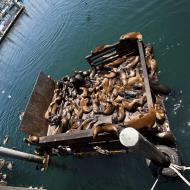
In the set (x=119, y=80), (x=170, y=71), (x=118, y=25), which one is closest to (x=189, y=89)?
(x=170, y=71)

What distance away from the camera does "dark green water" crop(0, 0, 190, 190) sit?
1388 centimetres

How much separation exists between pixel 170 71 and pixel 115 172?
6.21 m

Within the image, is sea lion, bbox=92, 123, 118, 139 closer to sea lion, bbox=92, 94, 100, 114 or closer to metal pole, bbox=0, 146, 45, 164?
sea lion, bbox=92, 94, 100, 114

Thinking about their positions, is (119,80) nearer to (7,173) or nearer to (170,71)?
(170,71)

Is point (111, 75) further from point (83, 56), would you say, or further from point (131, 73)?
point (83, 56)

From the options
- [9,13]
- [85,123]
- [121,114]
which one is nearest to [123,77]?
[121,114]

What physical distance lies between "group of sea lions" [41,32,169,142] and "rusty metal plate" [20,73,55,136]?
0.39m

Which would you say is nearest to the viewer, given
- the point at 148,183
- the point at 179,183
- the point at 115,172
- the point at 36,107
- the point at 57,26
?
the point at 179,183

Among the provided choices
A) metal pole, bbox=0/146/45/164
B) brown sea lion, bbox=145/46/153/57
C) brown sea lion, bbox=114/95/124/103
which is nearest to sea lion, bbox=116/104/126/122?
brown sea lion, bbox=114/95/124/103

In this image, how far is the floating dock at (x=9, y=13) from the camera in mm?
38031

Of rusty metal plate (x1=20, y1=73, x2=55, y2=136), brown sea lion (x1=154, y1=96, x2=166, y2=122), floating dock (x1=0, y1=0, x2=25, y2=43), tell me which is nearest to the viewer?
brown sea lion (x1=154, y1=96, x2=166, y2=122)

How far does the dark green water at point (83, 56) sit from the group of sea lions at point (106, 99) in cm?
192

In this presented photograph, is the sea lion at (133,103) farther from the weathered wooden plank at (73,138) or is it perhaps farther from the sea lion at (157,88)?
the weathered wooden plank at (73,138)

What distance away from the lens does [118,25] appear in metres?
22.4
